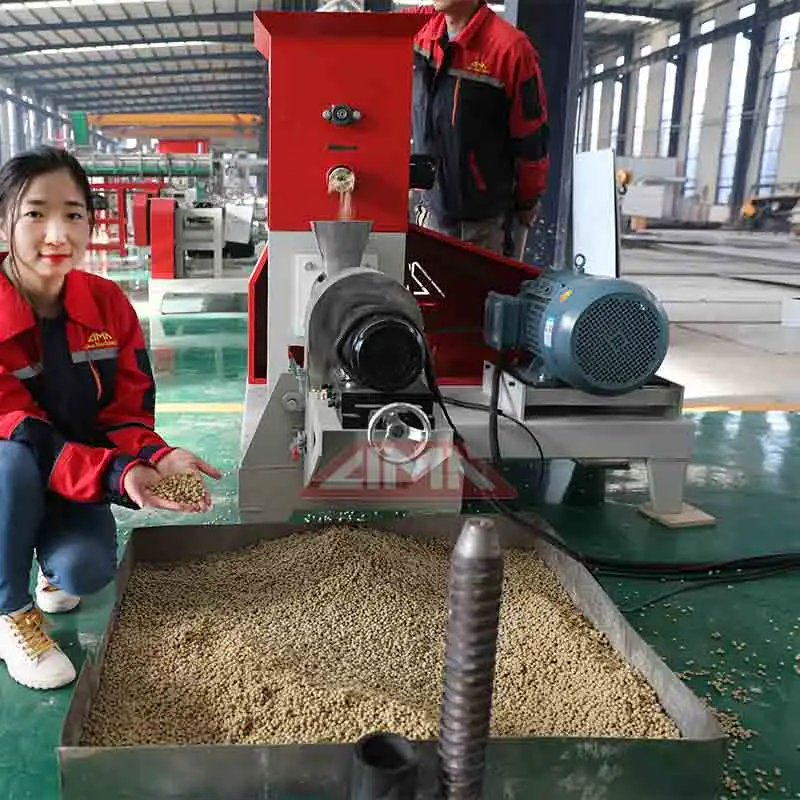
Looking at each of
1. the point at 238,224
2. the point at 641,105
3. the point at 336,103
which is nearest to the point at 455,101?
the point at 336,103

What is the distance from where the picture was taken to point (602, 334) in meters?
1.89

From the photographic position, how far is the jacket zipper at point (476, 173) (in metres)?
2.55

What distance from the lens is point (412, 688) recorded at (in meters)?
1.28

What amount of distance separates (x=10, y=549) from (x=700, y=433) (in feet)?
7.72

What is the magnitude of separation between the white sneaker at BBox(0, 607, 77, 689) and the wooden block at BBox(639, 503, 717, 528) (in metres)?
1.43

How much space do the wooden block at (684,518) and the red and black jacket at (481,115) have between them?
107 cm

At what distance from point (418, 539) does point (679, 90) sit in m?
9.87

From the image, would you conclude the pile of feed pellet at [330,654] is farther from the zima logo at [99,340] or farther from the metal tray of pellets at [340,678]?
the zima logo at [99,340]

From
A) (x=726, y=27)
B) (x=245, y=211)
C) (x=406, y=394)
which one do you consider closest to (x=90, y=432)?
(x=406, y=394)

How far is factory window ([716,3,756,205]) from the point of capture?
8773 mm

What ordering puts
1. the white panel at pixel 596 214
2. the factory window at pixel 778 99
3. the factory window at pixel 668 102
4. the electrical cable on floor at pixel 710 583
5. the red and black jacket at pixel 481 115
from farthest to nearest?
1. the factory window at pixel 668 102
2. the factory window at pixel 778 99
3. the red and black jacket at pixel 481 115
4. the white panel at pixel 596 214
5. the electrical cable on floor at pixel 710 583

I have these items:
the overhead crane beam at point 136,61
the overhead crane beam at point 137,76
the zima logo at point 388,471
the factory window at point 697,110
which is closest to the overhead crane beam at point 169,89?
the overhead crane beam at point 137,76

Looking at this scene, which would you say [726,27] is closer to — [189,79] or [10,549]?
[10,549]

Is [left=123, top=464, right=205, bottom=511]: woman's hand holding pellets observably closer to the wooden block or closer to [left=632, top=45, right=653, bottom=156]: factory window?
the wooden block
